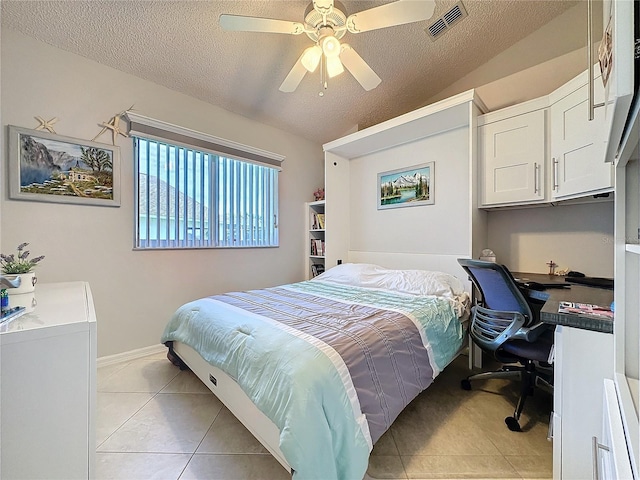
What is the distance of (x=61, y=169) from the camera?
84.4 inches

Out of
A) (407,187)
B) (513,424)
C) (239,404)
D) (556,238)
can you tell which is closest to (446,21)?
(407,187)

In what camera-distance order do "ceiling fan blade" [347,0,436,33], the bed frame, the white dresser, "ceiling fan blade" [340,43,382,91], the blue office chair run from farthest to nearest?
"ceiling fan blade" [340,43,382,91] < the blue office chair < "ceiling fan blade" [347,0,436,33] < the bed frame < the white dresser

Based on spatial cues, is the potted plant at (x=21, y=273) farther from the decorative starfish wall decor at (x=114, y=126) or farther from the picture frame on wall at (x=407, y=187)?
the picture frame on wall at (x=407, y=187)

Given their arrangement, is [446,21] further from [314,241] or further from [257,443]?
[257,443]

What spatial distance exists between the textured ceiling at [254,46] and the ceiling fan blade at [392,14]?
1.72ft

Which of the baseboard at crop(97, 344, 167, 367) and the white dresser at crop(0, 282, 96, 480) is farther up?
the white dresser at crop(0, 282, 96, 480)

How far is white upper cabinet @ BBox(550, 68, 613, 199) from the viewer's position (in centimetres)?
168

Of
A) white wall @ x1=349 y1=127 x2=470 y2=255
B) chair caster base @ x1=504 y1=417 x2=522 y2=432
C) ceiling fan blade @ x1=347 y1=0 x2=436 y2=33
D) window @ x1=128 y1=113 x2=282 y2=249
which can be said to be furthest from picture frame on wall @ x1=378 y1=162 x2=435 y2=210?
chair caster base @ x1=504 y1=417 x2=522 y2=432

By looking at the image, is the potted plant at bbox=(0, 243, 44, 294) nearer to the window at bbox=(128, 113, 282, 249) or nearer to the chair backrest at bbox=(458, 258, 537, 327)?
the window at bbox=(128, 113, 282, 249)

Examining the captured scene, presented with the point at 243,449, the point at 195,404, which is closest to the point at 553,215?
the point at 243,449

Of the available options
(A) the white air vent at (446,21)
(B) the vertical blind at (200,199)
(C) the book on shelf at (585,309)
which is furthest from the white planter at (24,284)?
(A) the white air vent at (446,21)

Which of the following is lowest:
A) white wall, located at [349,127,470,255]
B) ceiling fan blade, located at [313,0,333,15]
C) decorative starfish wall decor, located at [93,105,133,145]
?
white wall, located at [349,127,470,255]

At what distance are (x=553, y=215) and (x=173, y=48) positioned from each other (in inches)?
141

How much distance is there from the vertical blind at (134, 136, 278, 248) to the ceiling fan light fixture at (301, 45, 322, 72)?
5.16ft
